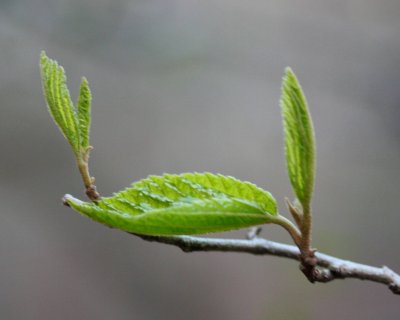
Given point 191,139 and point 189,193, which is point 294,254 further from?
point 191,139

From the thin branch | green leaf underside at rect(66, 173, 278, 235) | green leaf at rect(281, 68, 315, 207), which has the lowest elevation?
the thin branch

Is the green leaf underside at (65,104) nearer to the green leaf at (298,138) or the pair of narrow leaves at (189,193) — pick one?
the pair of narrow leaves at (189,193)

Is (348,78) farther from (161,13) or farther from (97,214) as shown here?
(97,214)

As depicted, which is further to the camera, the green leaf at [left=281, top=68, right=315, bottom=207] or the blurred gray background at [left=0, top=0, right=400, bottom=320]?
the blurred gray background at [left=0, top=0, right=400, bottom=320]

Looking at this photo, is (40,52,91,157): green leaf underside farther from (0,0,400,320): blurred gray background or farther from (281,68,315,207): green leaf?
(0,0,400,320): blurred gray background

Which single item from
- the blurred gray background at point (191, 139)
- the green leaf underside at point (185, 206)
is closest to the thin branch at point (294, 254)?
the green leaf underside at point (185, 206)

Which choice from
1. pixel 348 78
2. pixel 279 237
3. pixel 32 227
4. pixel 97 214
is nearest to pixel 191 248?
pixel 97 214

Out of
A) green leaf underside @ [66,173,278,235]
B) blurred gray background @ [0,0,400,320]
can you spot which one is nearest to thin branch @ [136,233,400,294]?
green leaf underside @ [66,173,278,235]
